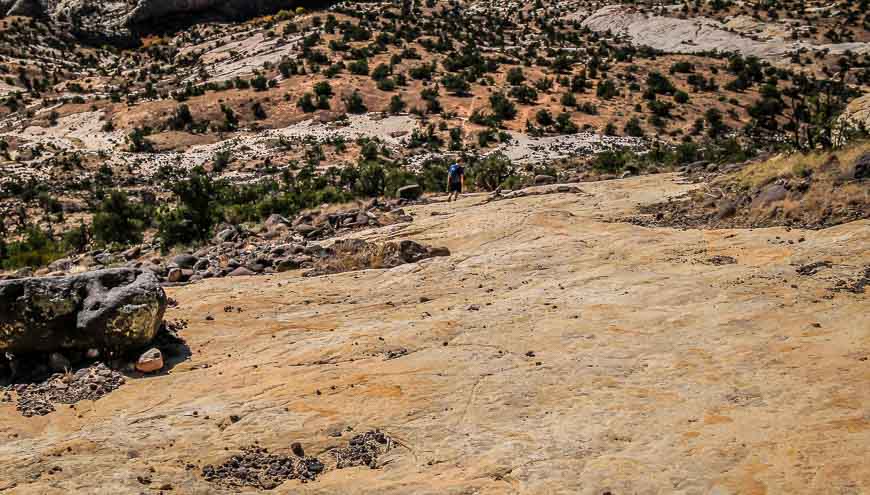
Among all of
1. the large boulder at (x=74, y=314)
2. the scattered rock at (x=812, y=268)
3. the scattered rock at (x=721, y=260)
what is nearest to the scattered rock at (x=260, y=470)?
the large boulder at (x=74, y=314)

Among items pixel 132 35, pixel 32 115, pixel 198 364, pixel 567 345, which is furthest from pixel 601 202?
pixel 132 35

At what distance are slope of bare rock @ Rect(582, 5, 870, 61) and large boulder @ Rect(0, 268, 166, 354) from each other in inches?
2172

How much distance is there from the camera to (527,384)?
7.02 m

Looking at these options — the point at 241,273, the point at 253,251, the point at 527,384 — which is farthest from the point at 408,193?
the point at 527,384

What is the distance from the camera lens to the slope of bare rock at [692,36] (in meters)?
53.5

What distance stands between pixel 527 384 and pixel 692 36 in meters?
60.8

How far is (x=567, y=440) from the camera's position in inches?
232

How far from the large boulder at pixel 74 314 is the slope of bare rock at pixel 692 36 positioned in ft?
181

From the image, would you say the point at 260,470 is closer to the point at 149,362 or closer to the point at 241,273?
the point at 149,362

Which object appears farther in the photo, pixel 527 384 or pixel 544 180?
pixel 544 180

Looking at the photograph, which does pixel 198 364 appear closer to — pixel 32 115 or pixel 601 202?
pixel 601 202

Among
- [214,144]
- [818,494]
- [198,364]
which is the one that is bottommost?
[214,144]

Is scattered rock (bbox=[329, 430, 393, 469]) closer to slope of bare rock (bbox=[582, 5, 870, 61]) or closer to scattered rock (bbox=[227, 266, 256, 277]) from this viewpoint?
scattered rock (bbox=[227, 266, 256, 277])

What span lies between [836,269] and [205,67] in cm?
5351
